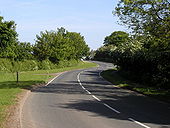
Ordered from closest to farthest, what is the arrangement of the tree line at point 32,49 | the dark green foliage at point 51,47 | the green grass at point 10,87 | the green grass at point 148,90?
1. the green grass at point 10,87
2. the green grass at point 148,90
3. the tree line at point 32,49
4. the dark green foliage at point 51,47

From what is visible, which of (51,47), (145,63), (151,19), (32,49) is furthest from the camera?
(51,47)

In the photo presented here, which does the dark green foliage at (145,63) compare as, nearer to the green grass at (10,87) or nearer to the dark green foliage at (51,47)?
the green grass at (10,87)

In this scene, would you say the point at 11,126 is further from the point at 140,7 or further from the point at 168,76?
the point at 168,76

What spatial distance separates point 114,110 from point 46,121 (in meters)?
3.99

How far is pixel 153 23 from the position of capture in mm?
19562

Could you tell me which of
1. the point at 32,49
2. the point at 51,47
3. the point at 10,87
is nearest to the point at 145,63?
the point at 10,87

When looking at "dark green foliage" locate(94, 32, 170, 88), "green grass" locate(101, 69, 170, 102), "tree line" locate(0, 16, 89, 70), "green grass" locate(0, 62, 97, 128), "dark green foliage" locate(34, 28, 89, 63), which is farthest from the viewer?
"dark green foliage" locate(34, 28, 89, 63)

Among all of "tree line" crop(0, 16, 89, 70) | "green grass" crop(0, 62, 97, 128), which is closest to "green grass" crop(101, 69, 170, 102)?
"green grass" crop(0, 62, 97, 128)

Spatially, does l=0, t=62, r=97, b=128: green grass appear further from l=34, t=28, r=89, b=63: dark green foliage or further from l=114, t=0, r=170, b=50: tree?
l=34, t=28, r=89, b=63: dark green foliage

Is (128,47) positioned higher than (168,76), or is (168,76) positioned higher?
(128,47)

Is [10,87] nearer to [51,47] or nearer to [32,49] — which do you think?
[32,49]

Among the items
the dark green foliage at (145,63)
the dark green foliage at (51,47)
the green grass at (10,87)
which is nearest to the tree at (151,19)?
the dark green foliage at (145,63)

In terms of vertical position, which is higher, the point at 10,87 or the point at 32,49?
the point at 32,49

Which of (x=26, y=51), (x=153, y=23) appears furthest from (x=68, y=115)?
(x=26, y=51)
